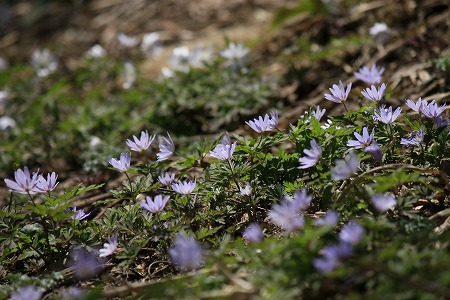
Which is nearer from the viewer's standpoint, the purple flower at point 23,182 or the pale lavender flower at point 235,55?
the purple flower at point 23,182

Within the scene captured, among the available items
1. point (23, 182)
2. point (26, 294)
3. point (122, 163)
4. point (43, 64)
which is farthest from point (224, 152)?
point (43, 64)

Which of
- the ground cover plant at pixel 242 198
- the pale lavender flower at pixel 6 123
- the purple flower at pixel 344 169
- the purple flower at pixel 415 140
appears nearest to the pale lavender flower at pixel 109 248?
the ground cover plant at pixel 242 198

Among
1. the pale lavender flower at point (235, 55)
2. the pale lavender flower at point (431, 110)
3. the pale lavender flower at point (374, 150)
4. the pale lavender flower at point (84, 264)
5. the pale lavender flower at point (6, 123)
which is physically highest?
the pale lavender flower at point (6, 123)

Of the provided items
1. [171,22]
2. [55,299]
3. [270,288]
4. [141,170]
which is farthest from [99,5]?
[270,288]

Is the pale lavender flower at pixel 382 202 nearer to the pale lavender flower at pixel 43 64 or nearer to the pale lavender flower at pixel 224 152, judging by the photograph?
the pale lavender flower at pixel 224 152

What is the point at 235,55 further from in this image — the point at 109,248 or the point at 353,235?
the point at 353,235

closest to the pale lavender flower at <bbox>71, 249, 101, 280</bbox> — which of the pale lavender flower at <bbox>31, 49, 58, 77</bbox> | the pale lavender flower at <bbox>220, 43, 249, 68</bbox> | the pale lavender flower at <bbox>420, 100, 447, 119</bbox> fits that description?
the pale lavender flower at <bbox>420, 100, 447, 119</bbox>

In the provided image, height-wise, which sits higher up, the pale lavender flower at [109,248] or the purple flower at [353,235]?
the pale lavender flower at [109,248]

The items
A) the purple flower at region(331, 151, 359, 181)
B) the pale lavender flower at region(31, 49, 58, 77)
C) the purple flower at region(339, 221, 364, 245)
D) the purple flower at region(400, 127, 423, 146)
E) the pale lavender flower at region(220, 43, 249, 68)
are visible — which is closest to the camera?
the purple flower at region(339, 221, 364, 245)

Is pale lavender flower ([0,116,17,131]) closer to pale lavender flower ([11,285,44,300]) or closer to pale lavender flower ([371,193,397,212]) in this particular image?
pale lavender flower ([11,285,44,300])
